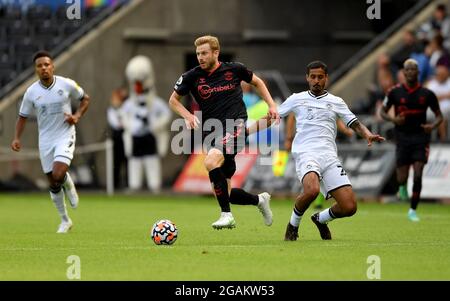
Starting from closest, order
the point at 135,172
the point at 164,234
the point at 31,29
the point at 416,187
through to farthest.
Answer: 1. the point at 164,234
2. the point at 416,187
3. the point at 135,172
4. the point at 31,29

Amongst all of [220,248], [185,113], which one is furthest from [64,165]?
[220,248]

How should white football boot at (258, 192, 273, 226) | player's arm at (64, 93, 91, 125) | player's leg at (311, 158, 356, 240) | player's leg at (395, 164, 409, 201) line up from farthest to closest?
player's leg at (395, 164, 409, 201) → player's arm at (64, 93, 91, 125) → white football boot at (258, 192, 273, 226) → player's leg at (311, 158, 356, 240)

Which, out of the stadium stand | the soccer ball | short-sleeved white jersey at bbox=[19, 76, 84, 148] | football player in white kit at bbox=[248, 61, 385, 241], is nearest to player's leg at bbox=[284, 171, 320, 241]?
football player in white kit at bbox=[248, 61, 385, 241]

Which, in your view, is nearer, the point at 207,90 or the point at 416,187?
the point at 207,90

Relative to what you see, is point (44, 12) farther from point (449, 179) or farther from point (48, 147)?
point (48, 147)

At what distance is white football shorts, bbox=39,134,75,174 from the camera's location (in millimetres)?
17562

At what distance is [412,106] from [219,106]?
5359 millimetres

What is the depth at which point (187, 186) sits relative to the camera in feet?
99.0

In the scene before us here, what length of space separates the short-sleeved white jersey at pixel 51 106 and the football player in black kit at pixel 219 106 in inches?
92.9

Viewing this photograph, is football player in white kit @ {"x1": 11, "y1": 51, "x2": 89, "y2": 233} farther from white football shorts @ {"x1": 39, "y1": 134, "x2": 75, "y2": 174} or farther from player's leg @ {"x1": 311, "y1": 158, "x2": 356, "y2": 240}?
player's leg @ {"x1": 311, "y1": 158, "x2": 356, "y2": 240}

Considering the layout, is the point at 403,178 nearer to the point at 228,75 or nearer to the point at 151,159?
the point at 228,75

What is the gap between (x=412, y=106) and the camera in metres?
20.2

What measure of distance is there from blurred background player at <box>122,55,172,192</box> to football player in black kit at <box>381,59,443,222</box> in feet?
36.7

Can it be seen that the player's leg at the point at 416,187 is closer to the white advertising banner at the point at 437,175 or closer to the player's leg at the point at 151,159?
the white advertising banner at the point at 437,175
